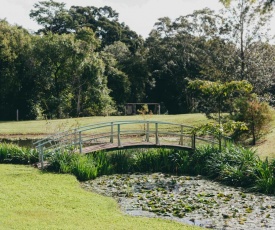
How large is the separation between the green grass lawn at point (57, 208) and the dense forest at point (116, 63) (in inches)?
496

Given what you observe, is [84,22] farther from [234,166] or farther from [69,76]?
[234,166]

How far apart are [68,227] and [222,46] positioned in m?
22.2

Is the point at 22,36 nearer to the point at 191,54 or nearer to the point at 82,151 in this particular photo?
the point at 191,54

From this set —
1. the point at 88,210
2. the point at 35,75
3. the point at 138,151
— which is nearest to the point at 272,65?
the point at 138,151

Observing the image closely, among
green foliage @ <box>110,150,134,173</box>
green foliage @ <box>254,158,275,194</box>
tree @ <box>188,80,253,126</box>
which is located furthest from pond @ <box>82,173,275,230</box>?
tree @ <box>188,80,253,126</box>

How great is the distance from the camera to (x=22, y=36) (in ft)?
135

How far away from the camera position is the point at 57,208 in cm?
1042

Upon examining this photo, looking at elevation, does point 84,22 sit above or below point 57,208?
above

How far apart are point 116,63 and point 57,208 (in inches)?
1595

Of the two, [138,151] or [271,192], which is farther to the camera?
[138,151]

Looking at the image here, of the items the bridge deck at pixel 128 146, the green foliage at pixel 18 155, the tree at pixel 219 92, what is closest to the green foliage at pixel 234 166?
the tree at pixel 219 92

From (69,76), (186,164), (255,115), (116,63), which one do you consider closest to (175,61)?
(116,63)

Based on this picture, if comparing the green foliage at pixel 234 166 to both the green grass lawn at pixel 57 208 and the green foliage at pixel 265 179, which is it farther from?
the green grass lawn at pixel 57 208

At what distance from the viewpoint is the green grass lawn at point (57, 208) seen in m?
9.16
